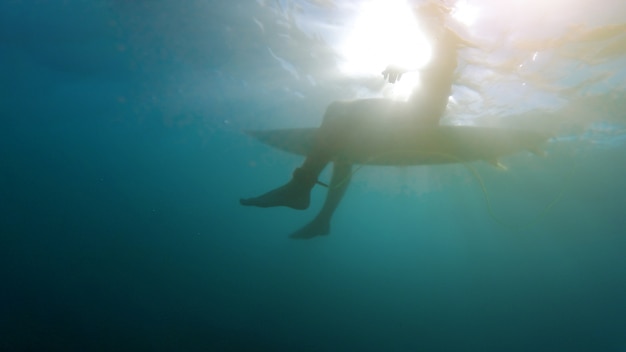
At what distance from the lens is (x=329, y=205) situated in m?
8.61

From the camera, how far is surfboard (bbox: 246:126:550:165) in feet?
25.7

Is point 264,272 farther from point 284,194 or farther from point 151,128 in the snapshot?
point 284,194

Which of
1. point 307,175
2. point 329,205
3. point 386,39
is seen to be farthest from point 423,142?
point 307,175

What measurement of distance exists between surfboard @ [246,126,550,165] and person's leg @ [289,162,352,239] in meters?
0.35

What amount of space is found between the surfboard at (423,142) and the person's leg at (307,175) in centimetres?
38

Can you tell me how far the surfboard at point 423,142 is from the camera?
783 cm

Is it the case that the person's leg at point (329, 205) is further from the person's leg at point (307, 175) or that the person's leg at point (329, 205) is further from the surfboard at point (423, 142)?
the person's leg at point (307, 175)

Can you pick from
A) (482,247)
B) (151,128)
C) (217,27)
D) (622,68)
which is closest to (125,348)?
(217,27)

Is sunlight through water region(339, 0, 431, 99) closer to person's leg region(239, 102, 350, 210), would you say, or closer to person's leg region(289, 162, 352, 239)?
person's leg region(239, 102, 350, 210)

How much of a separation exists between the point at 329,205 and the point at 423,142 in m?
2.69

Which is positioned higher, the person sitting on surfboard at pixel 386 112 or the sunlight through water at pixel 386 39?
the sunlight through water at pixel 386 39

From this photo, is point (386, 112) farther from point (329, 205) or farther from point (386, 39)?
point (329, 205)

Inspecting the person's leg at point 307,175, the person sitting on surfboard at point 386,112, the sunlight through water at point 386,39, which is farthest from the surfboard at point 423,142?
the sunlight through water at point 386,39

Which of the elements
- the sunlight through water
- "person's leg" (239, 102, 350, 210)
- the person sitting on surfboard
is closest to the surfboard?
the person sitting on surfboard
